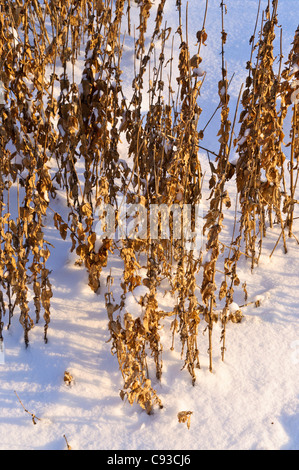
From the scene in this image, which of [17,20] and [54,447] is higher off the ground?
[17,20]

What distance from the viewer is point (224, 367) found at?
6.04 ft

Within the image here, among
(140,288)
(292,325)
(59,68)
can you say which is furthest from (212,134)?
(140,288)

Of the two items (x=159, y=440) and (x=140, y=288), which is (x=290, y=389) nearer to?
(x=159, y=440)

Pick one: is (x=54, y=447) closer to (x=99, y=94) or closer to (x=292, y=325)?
(x=292, y=325)

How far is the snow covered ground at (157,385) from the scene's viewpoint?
1669 mm

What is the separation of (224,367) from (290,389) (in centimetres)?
24

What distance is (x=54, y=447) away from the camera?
1.66 m

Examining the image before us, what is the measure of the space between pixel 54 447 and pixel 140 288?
609 millimetres

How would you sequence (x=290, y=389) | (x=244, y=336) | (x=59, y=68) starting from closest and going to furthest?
(x=290, y=389), (x=244, y=336), (x=59, y=68)

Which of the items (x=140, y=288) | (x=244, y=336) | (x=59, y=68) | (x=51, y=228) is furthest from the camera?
(x=59, y=68)

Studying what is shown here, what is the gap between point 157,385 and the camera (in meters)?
1.82

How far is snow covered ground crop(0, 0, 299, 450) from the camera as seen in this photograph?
65.7 inches
